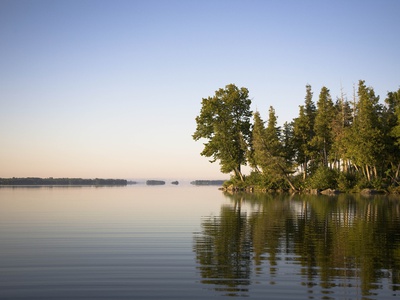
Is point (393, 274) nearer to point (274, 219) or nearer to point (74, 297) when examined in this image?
point (74, 297)

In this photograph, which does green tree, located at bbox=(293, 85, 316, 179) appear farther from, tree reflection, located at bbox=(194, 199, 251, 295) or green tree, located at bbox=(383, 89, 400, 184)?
tree reflection, located at bbox=(194, 199, 251, 295)

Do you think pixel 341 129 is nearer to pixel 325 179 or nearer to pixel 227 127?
pixel 325 179

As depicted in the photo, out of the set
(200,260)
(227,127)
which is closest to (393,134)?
(227,127)

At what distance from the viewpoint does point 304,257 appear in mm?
12617

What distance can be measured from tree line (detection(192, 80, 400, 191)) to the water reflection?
4304 cm

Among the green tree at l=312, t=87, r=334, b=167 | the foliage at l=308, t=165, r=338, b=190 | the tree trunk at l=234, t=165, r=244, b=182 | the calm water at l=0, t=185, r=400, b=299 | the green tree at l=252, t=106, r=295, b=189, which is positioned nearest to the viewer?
the calm water at l=0, t=185, r=400, b=299

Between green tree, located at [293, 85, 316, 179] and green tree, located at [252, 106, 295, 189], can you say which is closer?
green tree, located at [252, 106, 295, 189]

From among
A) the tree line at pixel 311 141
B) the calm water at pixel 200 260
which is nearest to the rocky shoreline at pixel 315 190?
Answer: the tree line at pixel 311 141

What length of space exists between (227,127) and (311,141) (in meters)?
15.0

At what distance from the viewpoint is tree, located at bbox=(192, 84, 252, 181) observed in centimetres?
7681

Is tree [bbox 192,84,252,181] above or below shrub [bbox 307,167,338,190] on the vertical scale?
above

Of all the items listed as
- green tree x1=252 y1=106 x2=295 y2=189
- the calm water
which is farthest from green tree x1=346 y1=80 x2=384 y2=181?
the calm water

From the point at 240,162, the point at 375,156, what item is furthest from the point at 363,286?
the point at 240,162

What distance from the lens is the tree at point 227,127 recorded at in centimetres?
7681
